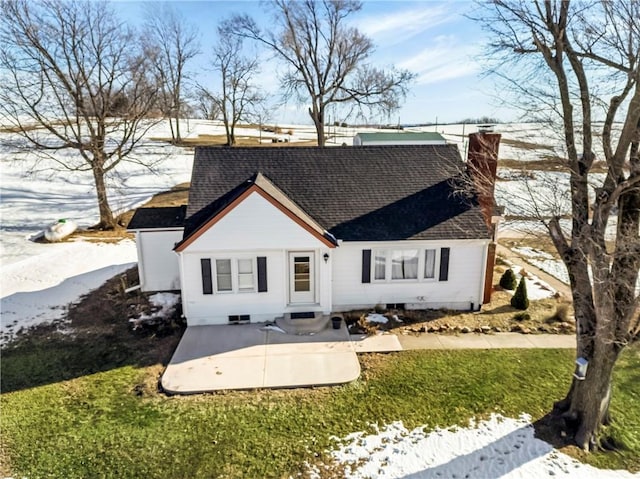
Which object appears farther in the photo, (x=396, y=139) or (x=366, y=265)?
(x=396, y=139)

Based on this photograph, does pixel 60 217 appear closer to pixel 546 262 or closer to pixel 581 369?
pixel 546 262

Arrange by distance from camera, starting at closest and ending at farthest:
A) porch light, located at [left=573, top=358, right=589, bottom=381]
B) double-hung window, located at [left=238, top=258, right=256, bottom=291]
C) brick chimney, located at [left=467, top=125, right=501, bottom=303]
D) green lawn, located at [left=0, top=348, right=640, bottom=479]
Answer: green lawn, located at [left=0, top=348, right=640, bottom=479] < porch light, located at [left=573, top=358, right=589, bottom=381] < double-hung window, located at [left=238, top=258, right=256, bottom=291] < brick chimney, located at [left=467, top=125, right=501, bottom=303]

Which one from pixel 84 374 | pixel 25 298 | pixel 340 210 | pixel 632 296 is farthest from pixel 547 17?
pixel 25 298

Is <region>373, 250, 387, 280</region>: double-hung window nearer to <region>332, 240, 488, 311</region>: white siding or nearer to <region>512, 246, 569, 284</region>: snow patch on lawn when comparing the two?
<region>332, 240, 488, 311</region>: white siding

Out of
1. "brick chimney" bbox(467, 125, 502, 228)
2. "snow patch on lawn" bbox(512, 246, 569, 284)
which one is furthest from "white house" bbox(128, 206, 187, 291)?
"snow patch on lawn" bbox(512, 246, 569, 284)

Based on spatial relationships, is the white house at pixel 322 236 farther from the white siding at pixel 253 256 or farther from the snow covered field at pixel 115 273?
the snow covered field at pixel 115 273

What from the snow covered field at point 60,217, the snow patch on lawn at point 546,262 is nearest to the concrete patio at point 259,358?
the snow covered field at point 60,217

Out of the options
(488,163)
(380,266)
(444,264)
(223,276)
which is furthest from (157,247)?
(488,163)
